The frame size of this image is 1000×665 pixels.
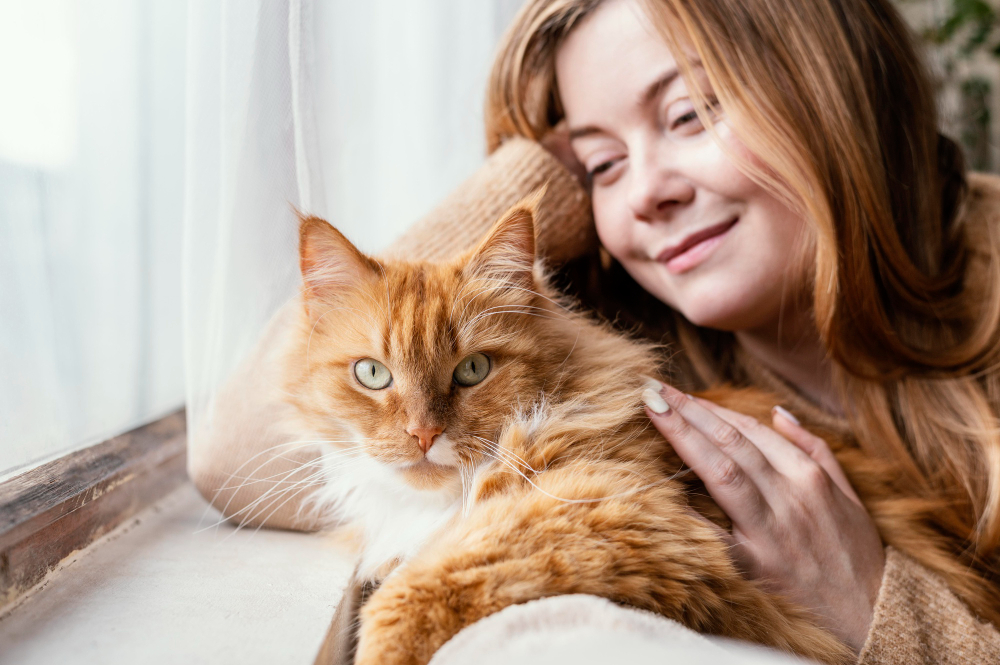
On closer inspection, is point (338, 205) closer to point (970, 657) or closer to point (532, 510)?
point (532, 510)

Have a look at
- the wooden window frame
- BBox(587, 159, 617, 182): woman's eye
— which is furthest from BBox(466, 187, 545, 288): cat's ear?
the wooden window frame

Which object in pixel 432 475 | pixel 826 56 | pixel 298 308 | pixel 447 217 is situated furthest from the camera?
pixel 447 217

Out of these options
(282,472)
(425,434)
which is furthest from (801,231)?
(282,472)

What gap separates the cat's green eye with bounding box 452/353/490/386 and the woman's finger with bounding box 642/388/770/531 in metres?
0.31

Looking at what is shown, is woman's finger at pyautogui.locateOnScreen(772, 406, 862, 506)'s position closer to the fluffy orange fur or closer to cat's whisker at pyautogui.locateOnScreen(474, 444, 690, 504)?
the fluffy orange fur

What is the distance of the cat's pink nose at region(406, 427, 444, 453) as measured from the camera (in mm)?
927

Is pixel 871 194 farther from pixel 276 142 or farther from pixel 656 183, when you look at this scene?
pixel 276 142

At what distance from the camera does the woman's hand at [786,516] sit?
1.06 metres

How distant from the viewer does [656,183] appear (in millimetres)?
1362

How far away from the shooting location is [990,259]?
1524 millimetres

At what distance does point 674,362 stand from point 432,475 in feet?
3.52

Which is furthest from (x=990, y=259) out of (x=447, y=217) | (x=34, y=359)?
(x=34, y=359)

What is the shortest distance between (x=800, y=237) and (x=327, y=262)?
106 centimetres

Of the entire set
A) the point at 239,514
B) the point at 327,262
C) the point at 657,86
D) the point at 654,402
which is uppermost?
the point at 657,86
